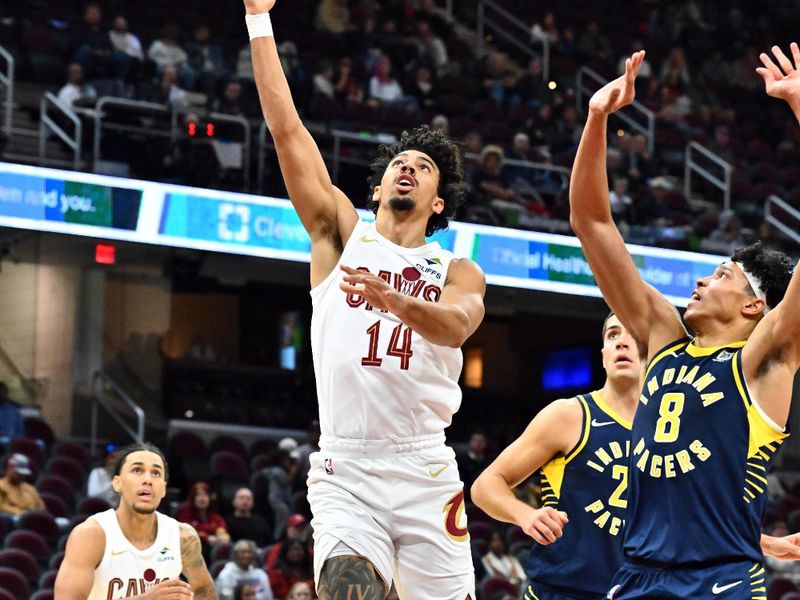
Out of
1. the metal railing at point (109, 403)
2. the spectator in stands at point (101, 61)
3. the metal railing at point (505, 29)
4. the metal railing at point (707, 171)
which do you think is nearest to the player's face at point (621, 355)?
the spectator in stands at point (101, 61)

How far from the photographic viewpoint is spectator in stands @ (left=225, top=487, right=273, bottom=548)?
13.2 metres

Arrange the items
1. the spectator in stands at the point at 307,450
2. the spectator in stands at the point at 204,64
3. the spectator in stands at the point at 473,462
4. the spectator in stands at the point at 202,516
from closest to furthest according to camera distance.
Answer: the spectator in stands at the point at 202,516
the spectator in stands at the point at 307,450
the spectator in stands at the point at 473,462
the spectator in stands at the point at 204,64

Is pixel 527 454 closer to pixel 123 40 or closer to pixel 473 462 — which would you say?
pixel 473 462

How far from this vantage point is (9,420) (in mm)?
15195

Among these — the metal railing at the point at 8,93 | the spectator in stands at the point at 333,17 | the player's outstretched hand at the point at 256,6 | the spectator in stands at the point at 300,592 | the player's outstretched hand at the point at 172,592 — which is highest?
the spectator in stands at the point at 333,17

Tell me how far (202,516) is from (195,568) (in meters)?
5.86

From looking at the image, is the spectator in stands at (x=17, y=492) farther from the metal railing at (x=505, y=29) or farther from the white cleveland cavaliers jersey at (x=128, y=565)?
the metal railing at (x=505, y=29)

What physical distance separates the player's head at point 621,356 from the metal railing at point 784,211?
1367cm

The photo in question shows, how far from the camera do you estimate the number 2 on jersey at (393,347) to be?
538 cm

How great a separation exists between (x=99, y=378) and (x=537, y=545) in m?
13.7

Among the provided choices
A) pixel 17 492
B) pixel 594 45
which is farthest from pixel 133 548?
pixel 594 45

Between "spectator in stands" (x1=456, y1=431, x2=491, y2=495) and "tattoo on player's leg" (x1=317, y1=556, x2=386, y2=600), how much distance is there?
10.8 m

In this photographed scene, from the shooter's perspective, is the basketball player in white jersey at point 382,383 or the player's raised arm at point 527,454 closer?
the basketball player in white jersey at point 382,383

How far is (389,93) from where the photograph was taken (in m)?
19.6
